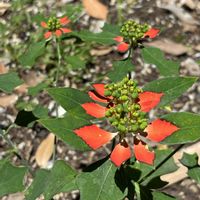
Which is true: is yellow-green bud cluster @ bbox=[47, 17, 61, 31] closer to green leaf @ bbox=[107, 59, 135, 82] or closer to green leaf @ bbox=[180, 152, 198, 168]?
green leaf @ bbox=[107, 59, 135, 82]

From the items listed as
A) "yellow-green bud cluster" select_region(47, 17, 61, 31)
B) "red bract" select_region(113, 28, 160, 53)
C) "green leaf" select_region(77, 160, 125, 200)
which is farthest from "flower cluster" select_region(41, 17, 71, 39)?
"green leaf" select_region(77, 160, 125, 200)

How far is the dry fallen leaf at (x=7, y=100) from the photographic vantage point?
11.8 ft

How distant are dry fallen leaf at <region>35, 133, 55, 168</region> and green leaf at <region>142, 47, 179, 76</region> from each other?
1.32 metres

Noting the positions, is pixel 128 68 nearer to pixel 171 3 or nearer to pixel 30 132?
pixel 30 132

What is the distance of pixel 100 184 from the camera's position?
1.49 metres

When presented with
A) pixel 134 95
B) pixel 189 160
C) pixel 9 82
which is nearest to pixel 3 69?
pixel 9 82

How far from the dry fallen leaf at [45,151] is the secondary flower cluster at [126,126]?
1.73m

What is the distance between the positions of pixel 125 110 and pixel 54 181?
0.43 metres

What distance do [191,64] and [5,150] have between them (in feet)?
4.80

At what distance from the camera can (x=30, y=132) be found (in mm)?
3430

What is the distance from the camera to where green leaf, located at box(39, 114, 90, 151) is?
1443mm

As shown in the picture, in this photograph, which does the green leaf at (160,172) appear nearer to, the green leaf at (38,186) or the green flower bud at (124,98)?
the green leaf at (38,186)

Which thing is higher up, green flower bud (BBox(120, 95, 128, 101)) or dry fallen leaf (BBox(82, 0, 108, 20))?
green flower bud (BBox(120, 95, 128, 101))

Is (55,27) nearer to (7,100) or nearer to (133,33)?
(133,33)
